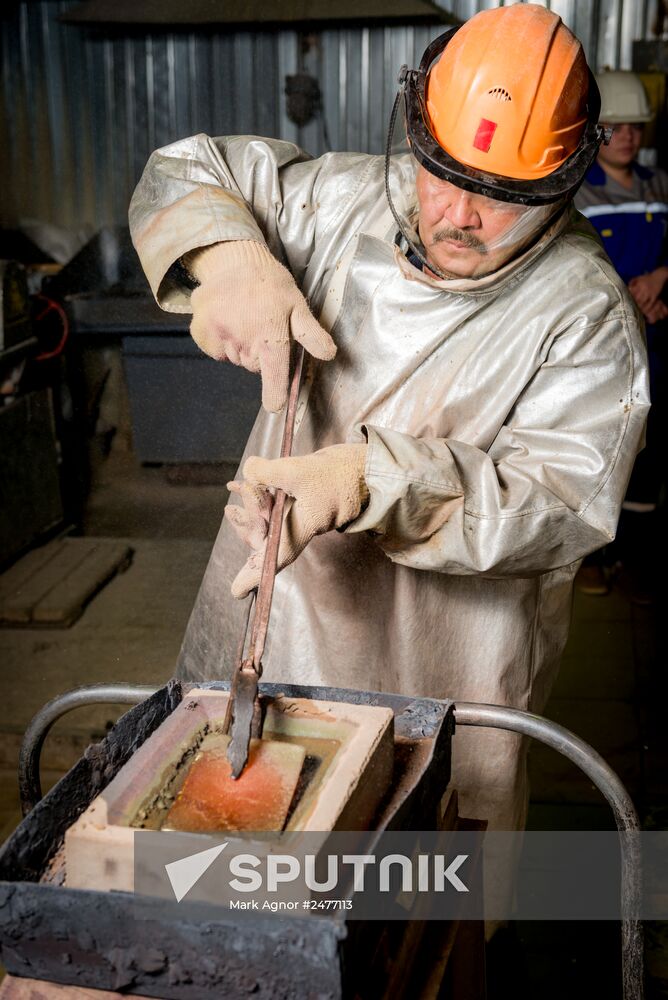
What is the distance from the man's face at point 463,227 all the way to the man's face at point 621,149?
121 inches

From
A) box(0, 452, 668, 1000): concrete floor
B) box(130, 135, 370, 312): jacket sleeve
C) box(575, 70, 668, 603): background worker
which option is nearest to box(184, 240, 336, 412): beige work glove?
box(130, 135, 370, 312): jacket sleeve

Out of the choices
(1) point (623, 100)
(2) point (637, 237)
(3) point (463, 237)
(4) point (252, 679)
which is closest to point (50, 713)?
(4) point (252, 679)

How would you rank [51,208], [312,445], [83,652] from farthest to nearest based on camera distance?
[51,208], [83,652], [312,445]

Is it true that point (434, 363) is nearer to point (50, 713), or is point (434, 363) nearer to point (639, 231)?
point (50, 713)

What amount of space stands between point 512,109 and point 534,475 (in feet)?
1.76

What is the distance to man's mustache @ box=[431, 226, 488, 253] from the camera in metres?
1.55

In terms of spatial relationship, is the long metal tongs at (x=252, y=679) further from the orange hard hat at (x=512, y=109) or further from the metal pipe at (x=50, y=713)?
the orange hard hat at (x=512, y=109)

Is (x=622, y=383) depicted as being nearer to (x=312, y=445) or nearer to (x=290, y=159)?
(x=312, y=445)

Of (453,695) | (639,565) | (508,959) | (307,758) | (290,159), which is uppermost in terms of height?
(290,159)

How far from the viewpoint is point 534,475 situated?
152cm

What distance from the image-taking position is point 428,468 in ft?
4.69

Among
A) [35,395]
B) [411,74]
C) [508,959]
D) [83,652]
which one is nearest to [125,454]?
[35,395]

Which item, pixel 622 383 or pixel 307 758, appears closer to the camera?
pixel 307 758

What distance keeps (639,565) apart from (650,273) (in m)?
1.33
